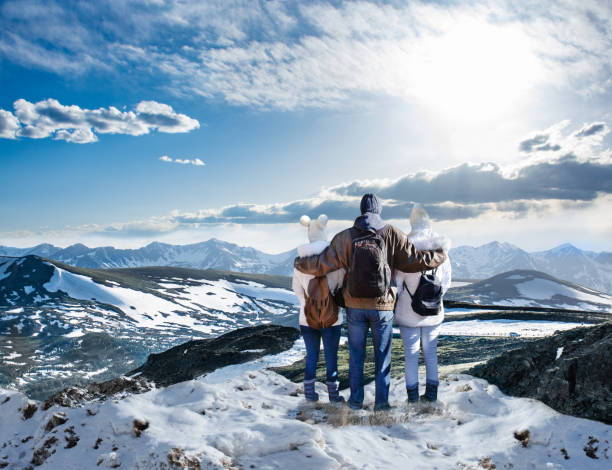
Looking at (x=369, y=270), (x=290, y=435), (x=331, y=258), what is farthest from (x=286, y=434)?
(x=331, y=258)

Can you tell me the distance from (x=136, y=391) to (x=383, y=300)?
6429 millimetres

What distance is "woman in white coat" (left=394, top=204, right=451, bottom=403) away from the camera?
8.21 metres

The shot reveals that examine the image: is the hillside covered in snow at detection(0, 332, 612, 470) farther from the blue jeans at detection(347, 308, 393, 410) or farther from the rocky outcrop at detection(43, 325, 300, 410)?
the rocky outcrop at detection(43, 325, 300, 410)

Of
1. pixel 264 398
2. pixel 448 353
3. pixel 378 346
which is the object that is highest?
pixel 378 346

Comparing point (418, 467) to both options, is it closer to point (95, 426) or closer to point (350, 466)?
point (350, 466)

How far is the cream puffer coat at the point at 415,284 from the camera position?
820cm

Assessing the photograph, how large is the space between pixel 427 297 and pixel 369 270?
1.38 meters

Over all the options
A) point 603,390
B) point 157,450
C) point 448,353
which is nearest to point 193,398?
point 157,450

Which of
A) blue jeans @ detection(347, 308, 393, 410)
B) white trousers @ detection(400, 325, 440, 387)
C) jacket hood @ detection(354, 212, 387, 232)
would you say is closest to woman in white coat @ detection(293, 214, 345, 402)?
blue jeans @ detection(347, 308, 393, 410)

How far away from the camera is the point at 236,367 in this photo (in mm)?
14188

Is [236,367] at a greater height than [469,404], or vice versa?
[469,404]

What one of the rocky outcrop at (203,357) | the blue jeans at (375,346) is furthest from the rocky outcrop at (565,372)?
the rocky outcrop at (203,357)

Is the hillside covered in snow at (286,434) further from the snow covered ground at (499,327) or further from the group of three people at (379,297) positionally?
the snow covered ground at (499,327)

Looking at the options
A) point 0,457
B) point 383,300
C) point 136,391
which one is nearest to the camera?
point 0,457
